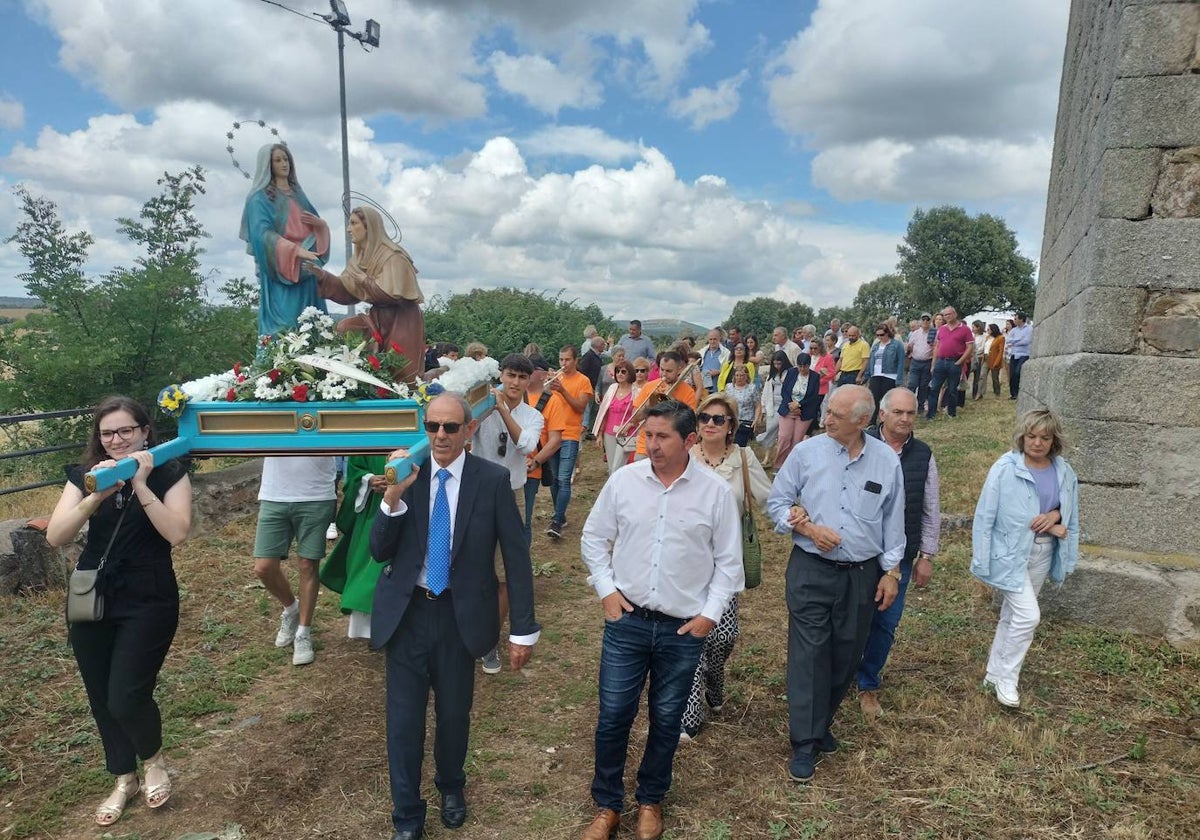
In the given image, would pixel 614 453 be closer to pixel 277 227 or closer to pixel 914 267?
pixel 277 227

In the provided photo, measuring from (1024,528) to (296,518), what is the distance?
14.7 feet

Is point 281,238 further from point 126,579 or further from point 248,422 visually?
point 126,579

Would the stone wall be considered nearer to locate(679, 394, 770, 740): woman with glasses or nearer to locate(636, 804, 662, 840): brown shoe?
locate(679, 394, 770, 740): woman with glasses

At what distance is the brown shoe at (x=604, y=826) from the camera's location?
3268 mm

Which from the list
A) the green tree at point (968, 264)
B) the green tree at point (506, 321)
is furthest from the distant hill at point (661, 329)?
the green tree at point (968, 264)

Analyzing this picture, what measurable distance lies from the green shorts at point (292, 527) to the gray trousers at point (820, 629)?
3.04 meters

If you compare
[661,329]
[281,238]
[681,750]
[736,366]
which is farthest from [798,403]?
[661,329]

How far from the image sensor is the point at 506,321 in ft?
61.8

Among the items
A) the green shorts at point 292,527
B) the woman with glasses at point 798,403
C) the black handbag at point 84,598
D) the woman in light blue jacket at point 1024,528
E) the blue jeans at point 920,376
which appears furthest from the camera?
the blue jeans at point 920,376

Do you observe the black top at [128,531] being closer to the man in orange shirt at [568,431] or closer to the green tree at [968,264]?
the man in orange shirt at [568,431]

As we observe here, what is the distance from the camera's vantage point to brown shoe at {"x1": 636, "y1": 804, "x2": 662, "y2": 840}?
334 centimetres

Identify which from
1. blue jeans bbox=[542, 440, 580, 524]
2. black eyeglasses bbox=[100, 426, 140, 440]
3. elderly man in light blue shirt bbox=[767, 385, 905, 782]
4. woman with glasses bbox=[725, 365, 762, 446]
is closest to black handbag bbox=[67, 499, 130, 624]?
black eyeglasses bbox=[100, 426, 140, 440]

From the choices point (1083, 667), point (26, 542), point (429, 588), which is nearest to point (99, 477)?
point (429, 588)

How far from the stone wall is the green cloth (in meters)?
4.74
